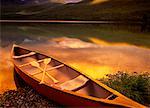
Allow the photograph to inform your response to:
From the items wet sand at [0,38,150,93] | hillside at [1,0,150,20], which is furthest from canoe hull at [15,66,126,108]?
hillside at [1,0,150,20]

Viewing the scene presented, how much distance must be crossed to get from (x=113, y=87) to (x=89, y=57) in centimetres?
214

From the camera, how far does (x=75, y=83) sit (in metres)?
4.23

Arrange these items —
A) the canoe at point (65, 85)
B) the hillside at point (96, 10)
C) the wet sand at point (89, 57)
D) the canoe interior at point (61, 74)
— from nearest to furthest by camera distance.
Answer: the canoe at point (65, 85) → the canoe interior at point (61, 74) → the wet sand at point (89, 57) → the hillside at point (96, 10)

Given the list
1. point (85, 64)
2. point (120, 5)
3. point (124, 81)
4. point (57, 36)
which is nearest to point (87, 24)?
point (120, 5)

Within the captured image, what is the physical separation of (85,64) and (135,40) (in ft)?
9.06

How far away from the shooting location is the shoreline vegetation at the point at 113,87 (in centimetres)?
415

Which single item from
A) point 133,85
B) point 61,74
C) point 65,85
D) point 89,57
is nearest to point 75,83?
point 65,85

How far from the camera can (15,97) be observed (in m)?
4.34

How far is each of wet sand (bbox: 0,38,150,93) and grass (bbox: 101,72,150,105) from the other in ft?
1.64

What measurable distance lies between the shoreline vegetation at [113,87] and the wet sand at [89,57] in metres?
0.37

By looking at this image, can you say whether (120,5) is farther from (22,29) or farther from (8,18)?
(8,18)

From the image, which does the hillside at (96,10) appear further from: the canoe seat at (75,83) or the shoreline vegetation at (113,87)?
the canoe seat at (75,83)

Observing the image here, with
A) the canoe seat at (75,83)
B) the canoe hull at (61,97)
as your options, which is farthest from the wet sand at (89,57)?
the canoe seat at (75,83)

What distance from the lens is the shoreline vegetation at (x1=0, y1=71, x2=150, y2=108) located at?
163 inches
